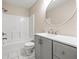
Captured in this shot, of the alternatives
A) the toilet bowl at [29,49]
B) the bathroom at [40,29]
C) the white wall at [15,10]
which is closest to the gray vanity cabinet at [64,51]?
the bathroom at [40,29]

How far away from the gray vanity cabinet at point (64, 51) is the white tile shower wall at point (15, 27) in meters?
2.53

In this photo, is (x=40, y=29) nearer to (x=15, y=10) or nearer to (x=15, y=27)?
(x=15, y=27)

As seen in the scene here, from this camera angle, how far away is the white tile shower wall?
3195mm

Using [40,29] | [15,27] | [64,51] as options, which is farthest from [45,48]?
[15,27]

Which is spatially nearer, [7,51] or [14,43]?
[7,51]

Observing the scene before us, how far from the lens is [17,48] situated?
329 cm

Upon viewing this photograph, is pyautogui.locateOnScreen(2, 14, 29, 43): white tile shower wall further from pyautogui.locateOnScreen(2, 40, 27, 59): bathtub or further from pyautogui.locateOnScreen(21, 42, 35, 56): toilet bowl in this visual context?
pyautogui.locateOnScreen(21, 42, 35, 56): toilet bowl

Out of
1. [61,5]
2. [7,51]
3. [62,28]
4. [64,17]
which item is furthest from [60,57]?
[7,51]

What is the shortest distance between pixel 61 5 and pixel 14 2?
239 centimetres

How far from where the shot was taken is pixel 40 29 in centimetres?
298

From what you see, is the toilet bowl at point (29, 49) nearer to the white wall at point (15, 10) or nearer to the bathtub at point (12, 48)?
the bathtub at point (12, 48)

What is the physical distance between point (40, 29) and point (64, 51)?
1.97 metres

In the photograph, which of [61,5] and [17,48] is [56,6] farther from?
[17,48]

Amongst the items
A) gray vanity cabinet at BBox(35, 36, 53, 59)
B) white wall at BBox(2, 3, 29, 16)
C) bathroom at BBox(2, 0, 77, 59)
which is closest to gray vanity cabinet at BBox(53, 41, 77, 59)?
bathroom at BBox(2, 0, 77, 59)
